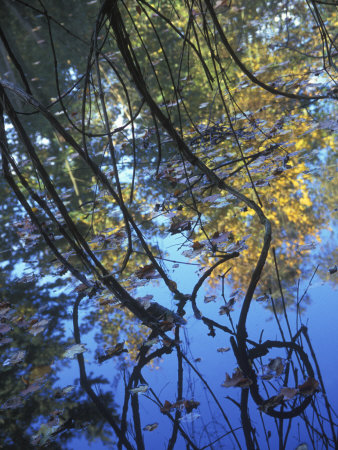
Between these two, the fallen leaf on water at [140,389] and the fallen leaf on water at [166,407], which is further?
the fallen leaf on water at [140,389]

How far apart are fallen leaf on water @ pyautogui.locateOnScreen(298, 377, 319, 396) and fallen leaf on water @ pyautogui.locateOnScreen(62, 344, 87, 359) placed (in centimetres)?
112

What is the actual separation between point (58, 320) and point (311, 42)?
17.8 feet

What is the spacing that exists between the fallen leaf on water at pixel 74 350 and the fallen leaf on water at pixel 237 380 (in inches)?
32.5

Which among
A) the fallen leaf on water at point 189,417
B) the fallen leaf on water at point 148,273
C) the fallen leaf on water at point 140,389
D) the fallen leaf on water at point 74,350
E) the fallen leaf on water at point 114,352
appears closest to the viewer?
the fallen leaf on water at point 189,417

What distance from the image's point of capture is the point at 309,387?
1.61 m

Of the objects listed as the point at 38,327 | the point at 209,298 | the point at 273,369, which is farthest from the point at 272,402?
the point at 38,327

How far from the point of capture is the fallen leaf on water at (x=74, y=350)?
236 cm

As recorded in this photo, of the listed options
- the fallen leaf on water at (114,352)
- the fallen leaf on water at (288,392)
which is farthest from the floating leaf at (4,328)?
the fallen leaf on water at (288,392)

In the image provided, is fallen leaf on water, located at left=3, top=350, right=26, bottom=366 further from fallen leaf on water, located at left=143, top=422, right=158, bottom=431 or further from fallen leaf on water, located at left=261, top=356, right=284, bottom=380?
fallen leaf on water, located at left=261, top=356, right=284, bottom=380

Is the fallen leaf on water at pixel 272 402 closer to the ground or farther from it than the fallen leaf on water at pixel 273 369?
closer to the ground

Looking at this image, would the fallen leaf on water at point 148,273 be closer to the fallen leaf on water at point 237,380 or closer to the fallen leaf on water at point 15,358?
the fallen leaf on water at point 15,358

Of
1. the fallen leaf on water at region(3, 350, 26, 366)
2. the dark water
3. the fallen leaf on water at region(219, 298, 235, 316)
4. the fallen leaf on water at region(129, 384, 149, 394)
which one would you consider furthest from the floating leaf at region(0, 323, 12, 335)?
the fallen leaf on water at region(219, 298, 235, 316)

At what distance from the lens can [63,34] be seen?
10.6 m

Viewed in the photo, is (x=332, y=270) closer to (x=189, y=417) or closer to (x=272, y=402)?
(x=272, y=402)
